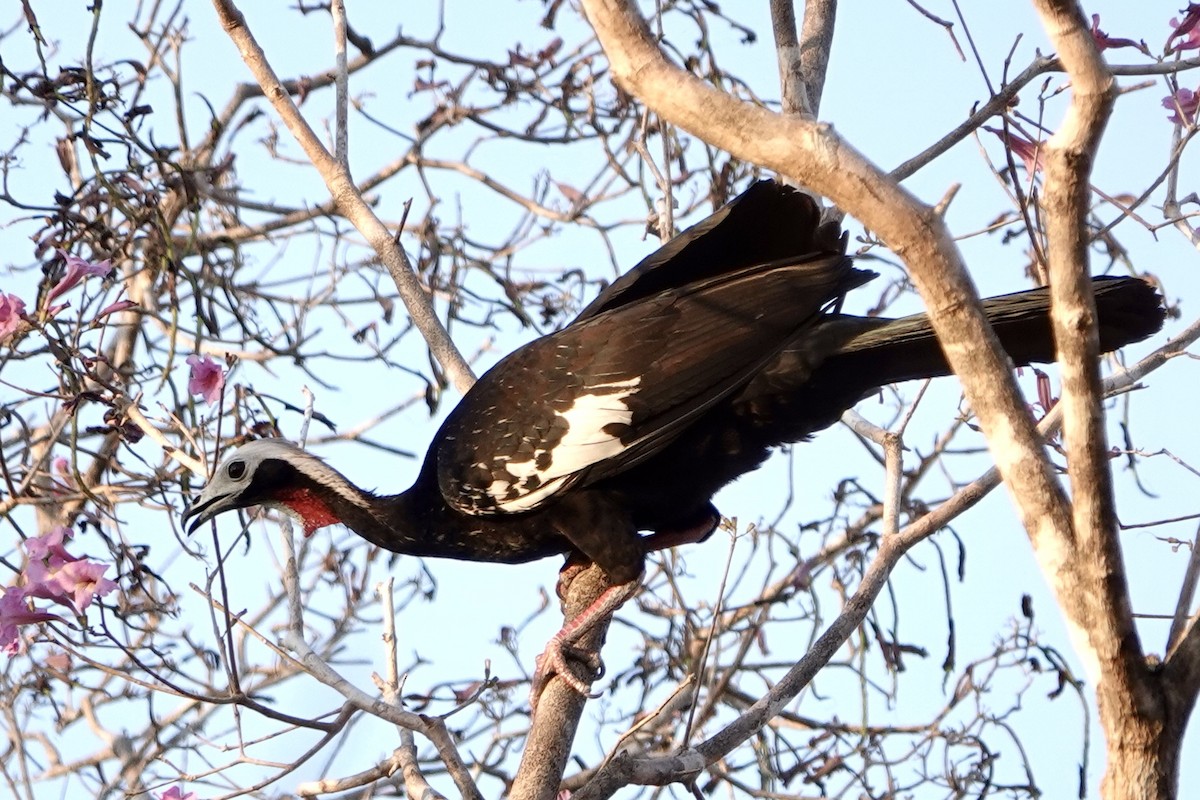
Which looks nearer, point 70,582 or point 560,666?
point 70,582

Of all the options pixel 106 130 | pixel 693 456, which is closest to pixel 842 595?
→ pixel 693 456

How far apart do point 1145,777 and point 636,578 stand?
2098mm

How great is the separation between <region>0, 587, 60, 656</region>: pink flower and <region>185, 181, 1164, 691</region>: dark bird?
68 cm

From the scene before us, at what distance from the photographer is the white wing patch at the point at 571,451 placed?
396cm

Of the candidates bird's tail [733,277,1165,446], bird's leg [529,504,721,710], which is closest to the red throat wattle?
bird's leg [529,504,721,710]

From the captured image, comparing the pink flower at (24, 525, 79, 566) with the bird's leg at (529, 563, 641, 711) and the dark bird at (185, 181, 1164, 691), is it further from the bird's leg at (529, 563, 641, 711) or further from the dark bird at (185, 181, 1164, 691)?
the bird's leg at (529, 563, 641, 711)

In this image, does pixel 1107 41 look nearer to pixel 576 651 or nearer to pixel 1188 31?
pixel 1188 31

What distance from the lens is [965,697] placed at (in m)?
4.87

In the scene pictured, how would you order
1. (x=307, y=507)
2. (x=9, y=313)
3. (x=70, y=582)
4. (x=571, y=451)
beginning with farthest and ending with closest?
(x=307, y=507)
(x=571, y=451)
(x=9, y=313)
(x=70, y=582)

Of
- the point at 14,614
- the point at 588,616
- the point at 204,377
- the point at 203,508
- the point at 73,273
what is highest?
the point at 73,273

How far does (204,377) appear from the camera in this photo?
387 cm

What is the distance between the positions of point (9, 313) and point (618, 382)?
5.59 ft

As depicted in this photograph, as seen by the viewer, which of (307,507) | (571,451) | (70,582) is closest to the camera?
(70,582)

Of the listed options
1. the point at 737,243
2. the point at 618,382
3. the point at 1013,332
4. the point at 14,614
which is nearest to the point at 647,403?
the point at 618,382
